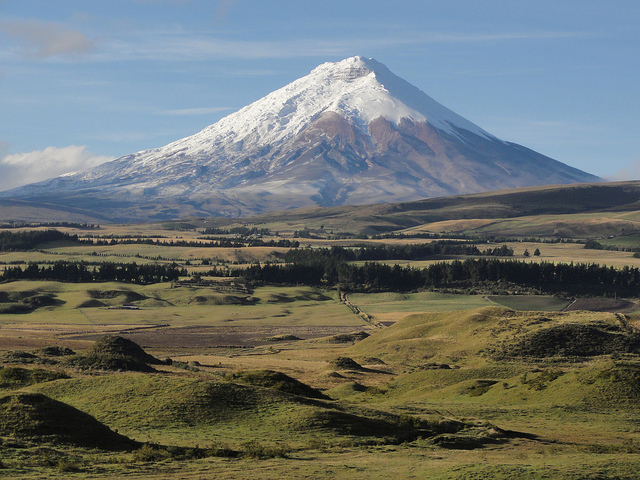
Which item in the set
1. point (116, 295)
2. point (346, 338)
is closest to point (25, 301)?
point (116, 295)

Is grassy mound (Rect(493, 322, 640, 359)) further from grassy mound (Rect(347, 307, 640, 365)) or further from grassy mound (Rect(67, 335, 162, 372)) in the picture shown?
grassy mound (Rect(67, 335, 162, 372))

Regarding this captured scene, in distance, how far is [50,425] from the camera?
35.6 m

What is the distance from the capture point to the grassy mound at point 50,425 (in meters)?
34.9

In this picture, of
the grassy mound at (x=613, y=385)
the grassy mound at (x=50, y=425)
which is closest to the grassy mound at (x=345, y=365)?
the grassy mound at (x=613, y=385)

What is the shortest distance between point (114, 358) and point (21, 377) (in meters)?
12.2

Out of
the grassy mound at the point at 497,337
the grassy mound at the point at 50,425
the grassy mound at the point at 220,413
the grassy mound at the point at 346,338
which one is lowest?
the grassy mound at the point at 346,338

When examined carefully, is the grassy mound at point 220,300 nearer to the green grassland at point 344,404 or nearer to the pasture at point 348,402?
the pasture at point 348,402

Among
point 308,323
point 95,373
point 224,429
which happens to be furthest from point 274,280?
point 224,429

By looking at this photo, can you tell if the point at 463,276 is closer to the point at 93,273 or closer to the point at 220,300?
the point at 220,300

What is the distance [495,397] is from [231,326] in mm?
75953

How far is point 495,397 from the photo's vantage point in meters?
54.6

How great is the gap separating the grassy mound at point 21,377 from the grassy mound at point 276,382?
450 inches

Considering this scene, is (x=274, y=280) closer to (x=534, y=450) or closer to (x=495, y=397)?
(x=495, y=397)

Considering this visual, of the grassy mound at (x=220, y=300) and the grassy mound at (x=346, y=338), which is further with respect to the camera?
the grassy mound at (x=220, y=300)
